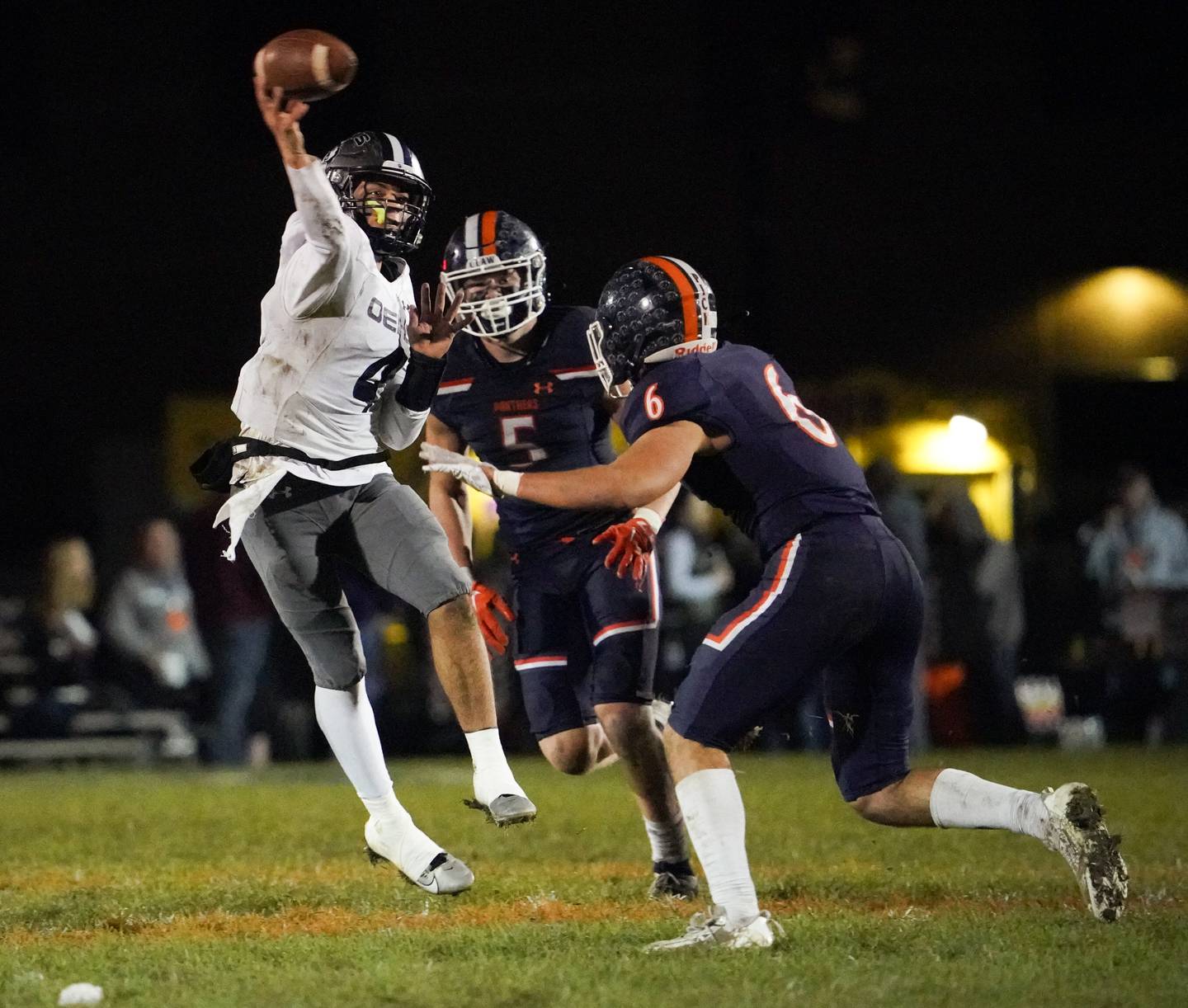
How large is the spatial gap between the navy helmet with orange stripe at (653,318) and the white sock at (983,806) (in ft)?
4.68

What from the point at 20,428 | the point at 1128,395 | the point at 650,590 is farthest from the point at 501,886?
the point at 20,428

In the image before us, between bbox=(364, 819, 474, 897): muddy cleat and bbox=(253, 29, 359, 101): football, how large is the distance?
2.37m

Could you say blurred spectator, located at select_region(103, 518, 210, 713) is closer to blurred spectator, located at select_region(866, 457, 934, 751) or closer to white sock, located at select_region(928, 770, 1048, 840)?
blurred spectator, located at select_region(866, 457, 934, 751)

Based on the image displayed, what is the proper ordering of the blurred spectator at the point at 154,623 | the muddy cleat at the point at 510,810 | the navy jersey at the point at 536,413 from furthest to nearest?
1. the blurred spectator at the point at 154,623
2. the navy jersey at the point at 536,413
3. the muddy cleat at the point at 510,810

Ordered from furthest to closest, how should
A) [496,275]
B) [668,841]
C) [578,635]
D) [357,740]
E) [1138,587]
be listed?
[1138,587] < [578,635] < [496,275] < [668,841] < [357,740]

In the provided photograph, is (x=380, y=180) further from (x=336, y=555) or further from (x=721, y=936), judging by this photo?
(x=721, y=936)

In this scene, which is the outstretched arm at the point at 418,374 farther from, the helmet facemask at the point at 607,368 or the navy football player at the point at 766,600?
the navy football player at the point at 766,600

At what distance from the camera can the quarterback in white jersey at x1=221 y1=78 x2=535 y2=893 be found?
6086 mm

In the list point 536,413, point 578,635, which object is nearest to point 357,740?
point 578,635

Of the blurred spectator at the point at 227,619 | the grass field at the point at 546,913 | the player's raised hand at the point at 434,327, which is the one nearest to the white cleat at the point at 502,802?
the grass field at the point at 546,913

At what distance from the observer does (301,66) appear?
18.4 feet

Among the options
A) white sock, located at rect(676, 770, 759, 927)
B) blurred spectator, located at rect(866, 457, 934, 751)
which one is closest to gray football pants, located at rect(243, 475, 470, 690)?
white sock, located at rect(676, 770, 759, 927)

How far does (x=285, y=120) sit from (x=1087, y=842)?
9.99 ft

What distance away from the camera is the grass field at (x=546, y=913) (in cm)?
467
